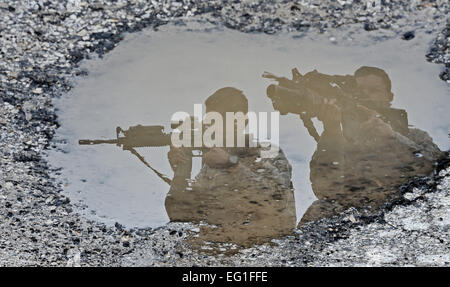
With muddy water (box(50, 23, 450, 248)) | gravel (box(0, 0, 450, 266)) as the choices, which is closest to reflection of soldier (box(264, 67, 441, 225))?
muddy water (box(50, 23, 450, 248))

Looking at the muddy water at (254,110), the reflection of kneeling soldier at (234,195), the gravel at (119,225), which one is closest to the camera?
the gravel at (119,225)

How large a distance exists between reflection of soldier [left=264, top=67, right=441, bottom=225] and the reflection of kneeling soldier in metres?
0.19

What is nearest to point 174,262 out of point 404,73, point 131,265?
point 131,265

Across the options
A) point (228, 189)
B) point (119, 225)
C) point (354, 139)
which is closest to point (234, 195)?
point (228, 189)

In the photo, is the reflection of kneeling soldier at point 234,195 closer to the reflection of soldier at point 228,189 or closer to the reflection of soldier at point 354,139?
the reflection of soldier at point 228,189

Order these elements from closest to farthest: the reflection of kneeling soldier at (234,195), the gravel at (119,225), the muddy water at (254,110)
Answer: the gravel at (119,225), the reflection of kneeling soldier at (234,195), the muddy water at (254,110)

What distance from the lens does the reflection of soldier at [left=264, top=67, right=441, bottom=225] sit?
10.5 feet

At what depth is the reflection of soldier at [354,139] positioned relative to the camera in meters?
3.21

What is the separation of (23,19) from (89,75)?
87cm

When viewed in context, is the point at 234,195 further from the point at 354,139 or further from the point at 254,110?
the point at 354,139

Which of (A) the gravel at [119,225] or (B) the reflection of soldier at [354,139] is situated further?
(B) the reflection of soldier at [354,139]

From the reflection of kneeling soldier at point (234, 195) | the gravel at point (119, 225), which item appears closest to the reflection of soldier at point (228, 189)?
the reflection of kneeling soldier at point (234, 195)

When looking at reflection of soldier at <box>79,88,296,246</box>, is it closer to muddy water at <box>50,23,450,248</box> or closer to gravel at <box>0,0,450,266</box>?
muddy water at <box>50,23,450,248</box>

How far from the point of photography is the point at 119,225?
3064 mm
